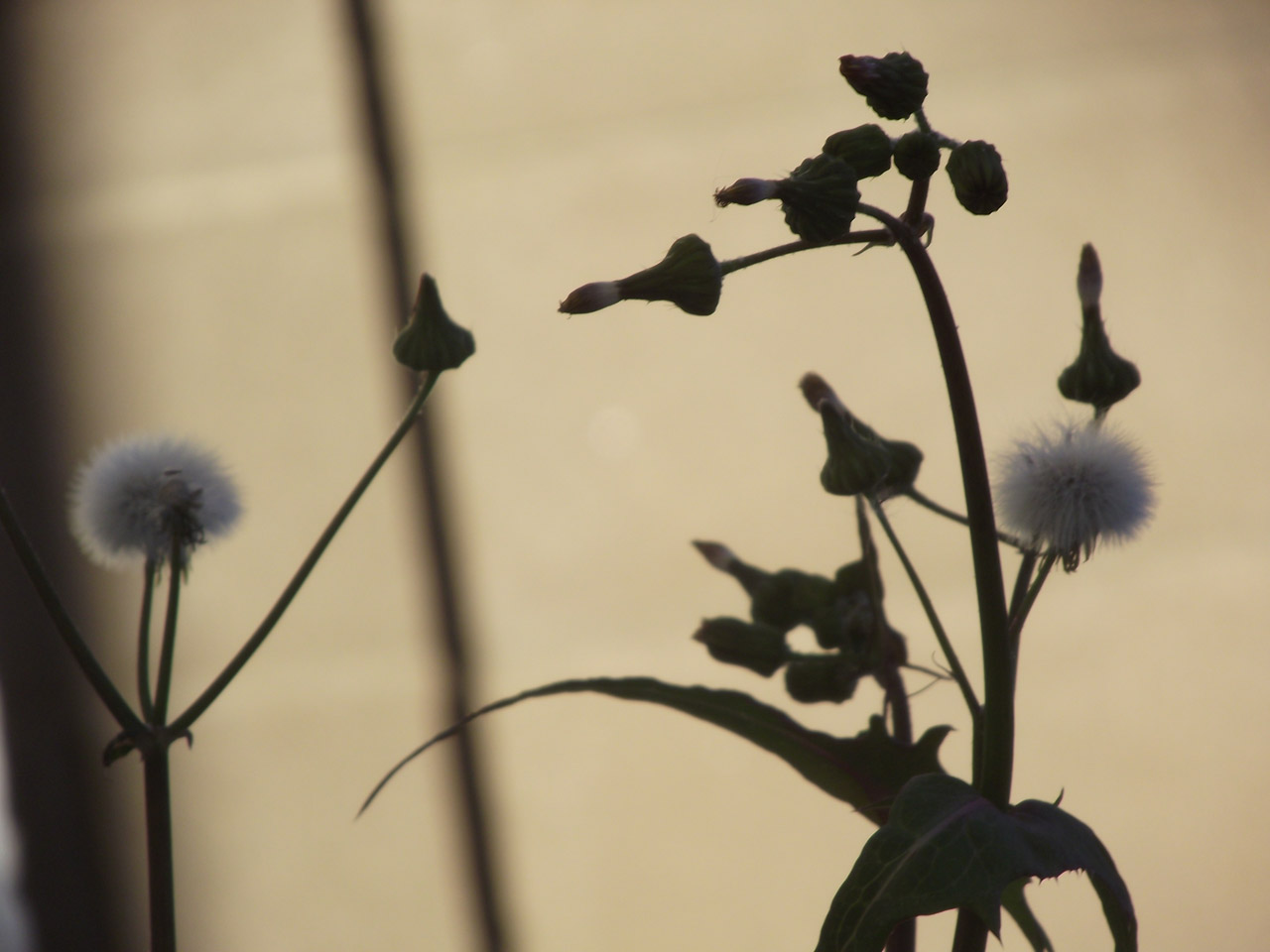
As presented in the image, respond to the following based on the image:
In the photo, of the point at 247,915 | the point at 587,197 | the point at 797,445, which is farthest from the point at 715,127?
the point at 247,915

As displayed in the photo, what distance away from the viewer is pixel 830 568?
71 centimetres

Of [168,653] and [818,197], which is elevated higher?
[818,197]

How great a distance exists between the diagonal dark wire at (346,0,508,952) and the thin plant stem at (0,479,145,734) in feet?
1.67

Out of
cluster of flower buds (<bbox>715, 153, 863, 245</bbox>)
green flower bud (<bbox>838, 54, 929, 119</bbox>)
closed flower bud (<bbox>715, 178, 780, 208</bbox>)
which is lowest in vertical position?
closed flower bud (<bbox>715, 178, 780, 208</bbox>)

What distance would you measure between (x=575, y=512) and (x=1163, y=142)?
50 centimetres

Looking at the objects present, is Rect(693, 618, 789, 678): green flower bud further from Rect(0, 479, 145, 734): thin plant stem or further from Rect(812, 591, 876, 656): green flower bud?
Rect(0, 479, 145, 734): thin plant stem

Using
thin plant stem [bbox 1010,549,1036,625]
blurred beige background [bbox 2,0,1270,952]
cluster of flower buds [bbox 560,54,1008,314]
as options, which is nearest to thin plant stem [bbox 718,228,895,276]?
cluster of flower buds [bbox 560,54,1008,314]

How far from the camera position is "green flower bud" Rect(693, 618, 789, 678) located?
32 cm

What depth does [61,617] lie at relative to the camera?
0.25 meters

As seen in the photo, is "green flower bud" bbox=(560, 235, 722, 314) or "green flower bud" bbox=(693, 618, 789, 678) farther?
"green flower bud" bbox=(693, 618, 789, 678)

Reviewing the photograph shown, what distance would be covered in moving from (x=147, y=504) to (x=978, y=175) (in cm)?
26

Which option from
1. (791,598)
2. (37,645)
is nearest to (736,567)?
(791,598)

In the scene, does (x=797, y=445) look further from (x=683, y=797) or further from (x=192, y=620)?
(x=192, y=620)

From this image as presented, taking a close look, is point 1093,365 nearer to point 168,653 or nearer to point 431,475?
point 168,653
